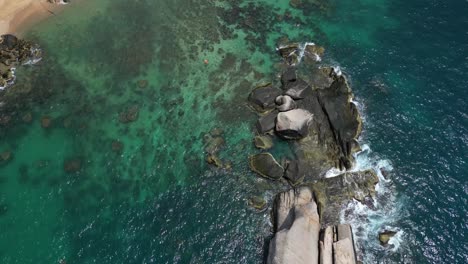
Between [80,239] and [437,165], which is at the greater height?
[437,165]

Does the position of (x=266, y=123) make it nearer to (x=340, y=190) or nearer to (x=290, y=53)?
(x=340, y=190)

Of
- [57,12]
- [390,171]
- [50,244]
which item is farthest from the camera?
[57,12]

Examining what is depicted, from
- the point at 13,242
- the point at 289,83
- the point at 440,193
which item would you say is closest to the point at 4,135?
the point at 13,242

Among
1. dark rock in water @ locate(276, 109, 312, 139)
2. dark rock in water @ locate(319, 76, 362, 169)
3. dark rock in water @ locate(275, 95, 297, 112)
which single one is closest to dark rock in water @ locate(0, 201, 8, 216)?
dark rock in water @ locate(276, 109, 312, 139)

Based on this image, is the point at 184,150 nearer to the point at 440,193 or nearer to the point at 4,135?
the point at 4,135

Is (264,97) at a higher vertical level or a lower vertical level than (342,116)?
higher

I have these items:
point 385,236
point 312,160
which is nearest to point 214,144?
point 312,160

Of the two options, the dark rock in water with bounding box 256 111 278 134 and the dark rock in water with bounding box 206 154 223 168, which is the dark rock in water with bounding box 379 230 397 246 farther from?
the dark rock in water with bounding box 206 154 223 168
